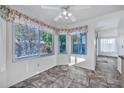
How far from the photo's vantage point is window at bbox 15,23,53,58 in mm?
3307

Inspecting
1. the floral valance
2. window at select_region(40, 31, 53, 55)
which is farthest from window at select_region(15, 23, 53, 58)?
the floral valance

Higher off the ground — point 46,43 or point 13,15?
point 13,15

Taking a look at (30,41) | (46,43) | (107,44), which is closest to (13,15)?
(30,41)

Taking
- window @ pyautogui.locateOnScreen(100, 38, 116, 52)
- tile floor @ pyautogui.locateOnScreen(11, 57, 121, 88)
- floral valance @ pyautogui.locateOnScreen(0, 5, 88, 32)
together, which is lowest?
tile floor @ pyautogui.locateOnScreen(11, 57, 121, 88)

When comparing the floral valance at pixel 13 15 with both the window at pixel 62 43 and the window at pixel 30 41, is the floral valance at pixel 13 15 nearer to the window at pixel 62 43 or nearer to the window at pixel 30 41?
the window at pixel 30 41

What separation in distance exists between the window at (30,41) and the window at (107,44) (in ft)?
24.4

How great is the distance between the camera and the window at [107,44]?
10021 mm

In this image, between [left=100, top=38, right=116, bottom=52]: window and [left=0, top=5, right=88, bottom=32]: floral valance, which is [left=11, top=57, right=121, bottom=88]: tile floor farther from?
[left=100, top=38, right=116, bottom=52]: window

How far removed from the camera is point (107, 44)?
10.4 meters

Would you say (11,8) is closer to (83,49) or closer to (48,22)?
(48,22)

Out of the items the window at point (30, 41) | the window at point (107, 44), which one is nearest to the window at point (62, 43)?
the window at point (30, 41)

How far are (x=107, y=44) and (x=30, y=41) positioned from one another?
8.71 metres

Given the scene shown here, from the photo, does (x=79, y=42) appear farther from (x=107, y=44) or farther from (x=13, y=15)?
(x=107, y=44)

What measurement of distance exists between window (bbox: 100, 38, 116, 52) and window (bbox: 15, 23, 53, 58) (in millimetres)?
7431
